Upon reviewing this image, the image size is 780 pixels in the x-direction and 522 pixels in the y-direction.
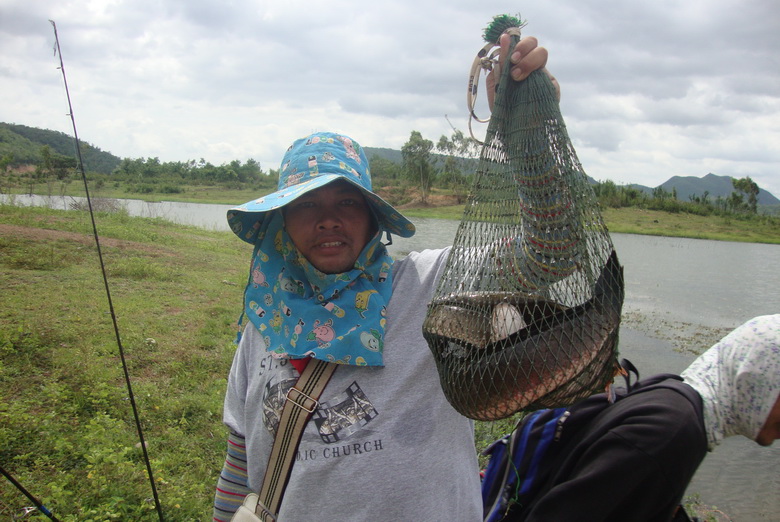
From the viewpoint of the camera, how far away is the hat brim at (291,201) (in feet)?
5.00

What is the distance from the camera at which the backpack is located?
6.64 feet

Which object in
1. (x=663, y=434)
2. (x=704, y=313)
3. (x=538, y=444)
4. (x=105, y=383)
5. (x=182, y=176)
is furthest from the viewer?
(x=182, y=176)

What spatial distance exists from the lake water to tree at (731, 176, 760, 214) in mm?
30048

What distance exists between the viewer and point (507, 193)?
1373 mm

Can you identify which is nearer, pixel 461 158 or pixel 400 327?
pixel 400 327

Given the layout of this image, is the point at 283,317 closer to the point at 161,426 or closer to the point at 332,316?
the point at 332,316

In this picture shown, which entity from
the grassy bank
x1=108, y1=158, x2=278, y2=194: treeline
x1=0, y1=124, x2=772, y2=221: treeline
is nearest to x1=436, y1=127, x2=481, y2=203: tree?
x1=0, y1=124, x2=772, y2=221: treeline

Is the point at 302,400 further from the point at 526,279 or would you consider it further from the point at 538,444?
the point at 538,444

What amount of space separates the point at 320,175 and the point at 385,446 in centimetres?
87

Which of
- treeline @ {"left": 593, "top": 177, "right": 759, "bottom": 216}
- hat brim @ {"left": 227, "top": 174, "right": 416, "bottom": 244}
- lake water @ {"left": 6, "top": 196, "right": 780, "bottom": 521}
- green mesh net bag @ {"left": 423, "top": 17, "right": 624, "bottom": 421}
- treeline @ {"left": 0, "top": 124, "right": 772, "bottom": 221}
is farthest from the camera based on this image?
treeline @ {"left": 593, "top": 177, "right": 759, "bottom": 216}

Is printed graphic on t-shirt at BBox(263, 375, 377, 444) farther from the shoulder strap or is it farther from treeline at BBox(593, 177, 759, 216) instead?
treeline at BBox(593, 177, 759, 216)

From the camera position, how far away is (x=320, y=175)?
1618 mm

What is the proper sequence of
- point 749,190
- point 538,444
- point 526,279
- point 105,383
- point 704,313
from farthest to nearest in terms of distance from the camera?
point 749,190 < point 704,313 < point 105,383 < point 538,444 < point 526,279

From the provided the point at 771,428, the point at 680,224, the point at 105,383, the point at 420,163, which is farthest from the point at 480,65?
the point at 680,224
